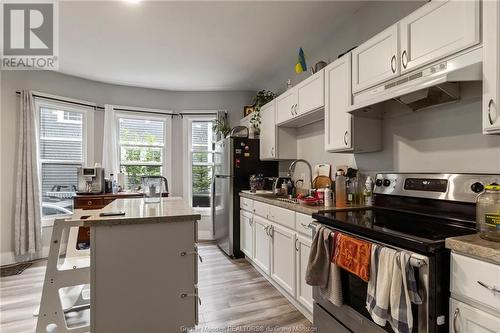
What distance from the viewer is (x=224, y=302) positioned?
95.3 inches

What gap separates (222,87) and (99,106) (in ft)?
6.52

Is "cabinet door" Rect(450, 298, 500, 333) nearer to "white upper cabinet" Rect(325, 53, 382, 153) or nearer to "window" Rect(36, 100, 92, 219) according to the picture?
"white upper cabinet" Rect(325, 53, 382, 153)

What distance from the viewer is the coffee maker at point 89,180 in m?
3.82

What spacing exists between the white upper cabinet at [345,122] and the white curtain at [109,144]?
11.5ft

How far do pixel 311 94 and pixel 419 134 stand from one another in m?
1.01

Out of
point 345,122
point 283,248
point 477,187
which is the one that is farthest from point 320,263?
point 345,122

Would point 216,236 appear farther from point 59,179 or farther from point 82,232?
point 59,179

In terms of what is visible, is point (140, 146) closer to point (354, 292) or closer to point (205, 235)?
point (205, 235)

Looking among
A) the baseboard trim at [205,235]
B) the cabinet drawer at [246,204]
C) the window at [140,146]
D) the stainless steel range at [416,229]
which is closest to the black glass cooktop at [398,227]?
the stainless steel range at [416,229]

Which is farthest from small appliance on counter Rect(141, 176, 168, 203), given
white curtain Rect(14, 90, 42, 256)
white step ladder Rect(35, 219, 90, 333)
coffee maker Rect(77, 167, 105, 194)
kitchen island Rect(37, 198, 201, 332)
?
white curtain Rect(14, 90, 42, 256)

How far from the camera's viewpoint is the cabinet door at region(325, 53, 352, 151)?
6.69ft

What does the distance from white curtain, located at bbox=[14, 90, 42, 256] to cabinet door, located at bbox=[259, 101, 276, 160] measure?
2.98 metres

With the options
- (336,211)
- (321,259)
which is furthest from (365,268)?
(336,211)

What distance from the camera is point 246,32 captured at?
2736 millimetres
